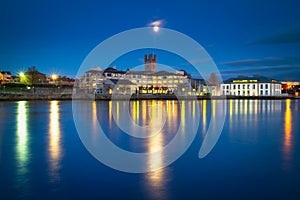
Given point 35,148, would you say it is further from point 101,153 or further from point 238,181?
point 238,181

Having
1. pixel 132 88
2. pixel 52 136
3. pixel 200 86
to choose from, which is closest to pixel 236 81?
pixel 200 86

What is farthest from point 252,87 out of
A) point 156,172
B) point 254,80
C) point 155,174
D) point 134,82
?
point 155,174

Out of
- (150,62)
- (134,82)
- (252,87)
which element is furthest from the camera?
(150,62)

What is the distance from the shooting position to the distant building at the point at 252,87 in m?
129

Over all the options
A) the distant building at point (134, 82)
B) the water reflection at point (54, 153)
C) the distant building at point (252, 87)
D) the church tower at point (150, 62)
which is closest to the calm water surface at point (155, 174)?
the water reflection at point (54, 153)

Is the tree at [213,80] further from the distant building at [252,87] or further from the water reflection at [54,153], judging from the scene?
the water reflection at [54,153]

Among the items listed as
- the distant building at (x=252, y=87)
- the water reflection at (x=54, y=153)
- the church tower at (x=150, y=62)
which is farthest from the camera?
the church tower at (x=150, y=62)

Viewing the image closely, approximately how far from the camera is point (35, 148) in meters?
11.6

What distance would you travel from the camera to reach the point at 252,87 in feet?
429

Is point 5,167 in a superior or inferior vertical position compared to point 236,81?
A: inferior

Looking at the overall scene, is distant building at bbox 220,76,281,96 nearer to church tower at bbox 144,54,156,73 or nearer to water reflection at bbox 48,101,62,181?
church tower at bbox 144,54,156,73

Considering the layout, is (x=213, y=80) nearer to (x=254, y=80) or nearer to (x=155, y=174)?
(x=254, y=80)

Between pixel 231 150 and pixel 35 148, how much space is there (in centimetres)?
794

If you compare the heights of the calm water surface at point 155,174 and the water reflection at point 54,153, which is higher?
the water reflection at point 54,153
